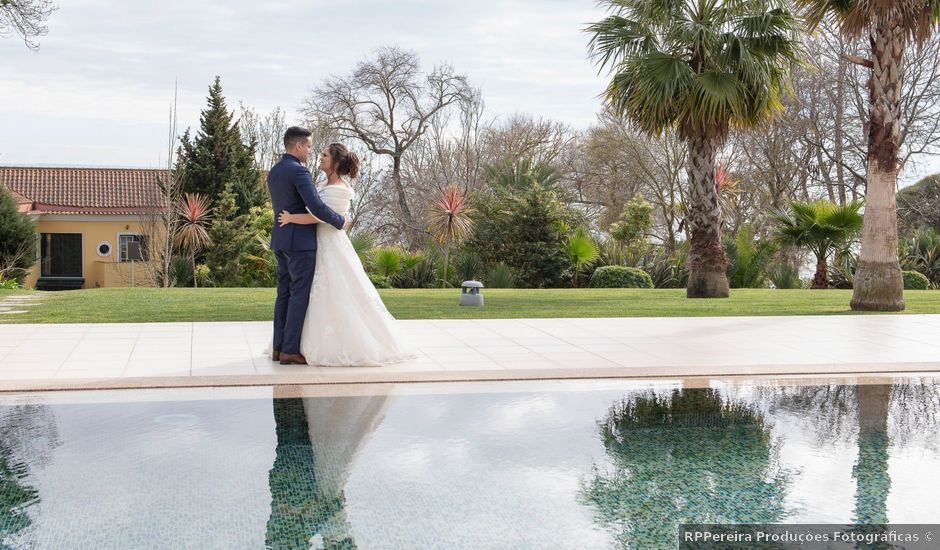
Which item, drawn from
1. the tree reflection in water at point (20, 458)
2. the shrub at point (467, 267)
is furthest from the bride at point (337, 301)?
the shrub at point (467, 267)

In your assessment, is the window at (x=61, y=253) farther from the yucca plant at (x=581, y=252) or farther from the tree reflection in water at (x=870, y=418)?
the tree reflection in water at (x=870, y=418)

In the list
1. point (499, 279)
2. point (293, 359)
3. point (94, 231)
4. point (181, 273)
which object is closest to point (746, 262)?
point (499, 279)

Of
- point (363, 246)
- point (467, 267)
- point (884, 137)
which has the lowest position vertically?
point (467, 267)

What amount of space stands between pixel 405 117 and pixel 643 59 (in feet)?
83.8

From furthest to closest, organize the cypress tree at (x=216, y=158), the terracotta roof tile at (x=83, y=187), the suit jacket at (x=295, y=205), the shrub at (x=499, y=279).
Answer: the terracotta roof tile at (x=83, y=187)
the cypress tree at (x=216, y=158)
the shrub at (x=499, y=279)
the suit jacket at (x=295, y=205)

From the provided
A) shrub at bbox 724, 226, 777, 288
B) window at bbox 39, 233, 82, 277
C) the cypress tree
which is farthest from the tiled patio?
window at bbox 39, 233, 82, 277

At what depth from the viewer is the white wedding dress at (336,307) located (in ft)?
23.5

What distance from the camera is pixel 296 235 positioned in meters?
7.18

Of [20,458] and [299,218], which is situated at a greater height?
[299,218]

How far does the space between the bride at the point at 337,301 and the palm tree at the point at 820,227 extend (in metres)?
15.2

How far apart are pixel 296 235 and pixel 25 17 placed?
49.2ft

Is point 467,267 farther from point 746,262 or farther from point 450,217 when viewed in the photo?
point 746,262

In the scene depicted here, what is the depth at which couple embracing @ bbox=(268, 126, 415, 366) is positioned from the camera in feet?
23.4

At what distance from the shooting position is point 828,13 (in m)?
14.0
